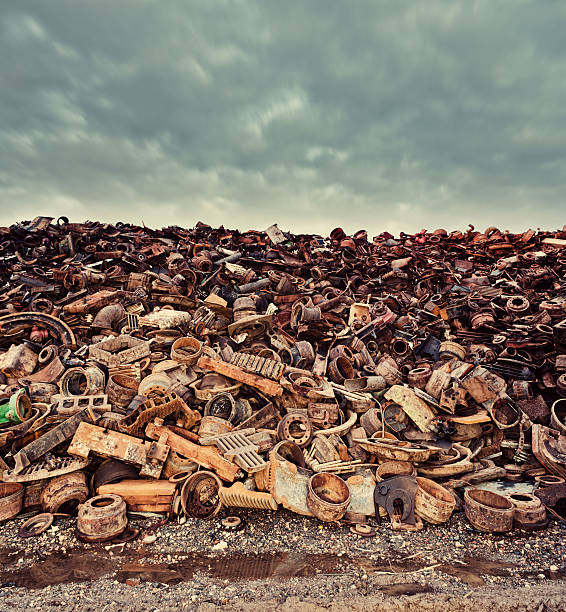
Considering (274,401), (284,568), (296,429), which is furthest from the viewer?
(274,401)

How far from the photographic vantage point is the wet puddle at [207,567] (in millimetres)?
3055

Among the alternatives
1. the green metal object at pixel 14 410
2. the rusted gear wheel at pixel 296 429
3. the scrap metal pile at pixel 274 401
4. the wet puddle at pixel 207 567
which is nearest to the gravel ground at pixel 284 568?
the wet puddle at pixel 207 567

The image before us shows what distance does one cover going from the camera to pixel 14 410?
441cm

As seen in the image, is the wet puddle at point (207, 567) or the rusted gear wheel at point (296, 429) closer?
the wet puddle at point (207, 567)

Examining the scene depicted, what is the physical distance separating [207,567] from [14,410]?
3.14 meters

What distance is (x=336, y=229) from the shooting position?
647 inches

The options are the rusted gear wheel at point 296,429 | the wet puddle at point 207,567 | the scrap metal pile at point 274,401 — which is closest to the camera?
the wet puddle at point 207,567

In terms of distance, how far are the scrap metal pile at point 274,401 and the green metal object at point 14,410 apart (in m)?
0.02

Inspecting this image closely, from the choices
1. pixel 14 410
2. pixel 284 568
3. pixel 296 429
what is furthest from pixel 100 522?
pixel 296 429

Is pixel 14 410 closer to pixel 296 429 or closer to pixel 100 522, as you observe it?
pixel 100 522

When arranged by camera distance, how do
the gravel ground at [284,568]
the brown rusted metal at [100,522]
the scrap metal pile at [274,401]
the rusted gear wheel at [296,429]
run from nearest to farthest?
the gravel ground at [284,568] < the brown rusted metal at [100,522] < the scrap metal pile at [274,401] < the rusted gear wheel at [296,429]

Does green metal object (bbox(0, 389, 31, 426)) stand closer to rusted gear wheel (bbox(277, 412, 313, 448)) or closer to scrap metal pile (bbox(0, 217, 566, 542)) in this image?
scrap metal pile (bbox(0, 217, 566, 542))

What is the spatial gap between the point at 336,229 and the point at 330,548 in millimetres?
14437

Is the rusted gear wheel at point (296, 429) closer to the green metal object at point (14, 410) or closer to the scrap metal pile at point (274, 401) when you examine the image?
the scrap metal pile at point (274, 401)
